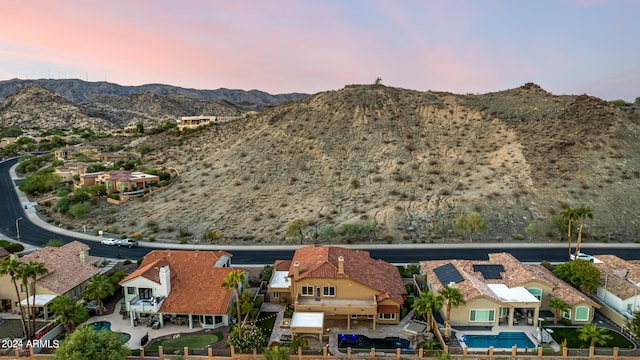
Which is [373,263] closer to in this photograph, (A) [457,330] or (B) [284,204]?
(A) [457,330]

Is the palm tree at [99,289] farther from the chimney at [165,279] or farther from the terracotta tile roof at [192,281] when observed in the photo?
the chimney at [165,279]

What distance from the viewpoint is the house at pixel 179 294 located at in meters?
33.8

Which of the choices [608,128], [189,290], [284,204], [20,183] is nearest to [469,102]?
[608,128]

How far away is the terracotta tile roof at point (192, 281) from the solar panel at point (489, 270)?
24974 millimetres

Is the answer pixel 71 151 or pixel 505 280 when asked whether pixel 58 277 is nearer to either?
pixel 505 280

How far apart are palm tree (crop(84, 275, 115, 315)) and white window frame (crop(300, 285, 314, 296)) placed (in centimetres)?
1800

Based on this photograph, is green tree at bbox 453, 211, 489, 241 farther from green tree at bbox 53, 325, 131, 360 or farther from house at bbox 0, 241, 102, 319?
house at bbox 0, 241, 102, 319

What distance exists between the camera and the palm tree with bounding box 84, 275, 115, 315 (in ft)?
116

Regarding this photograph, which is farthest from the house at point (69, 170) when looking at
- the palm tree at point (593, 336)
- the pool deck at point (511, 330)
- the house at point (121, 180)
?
the palm tree at point (593, 336)

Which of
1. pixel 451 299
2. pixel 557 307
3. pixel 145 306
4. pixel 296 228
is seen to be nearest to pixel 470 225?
pixel 557 307

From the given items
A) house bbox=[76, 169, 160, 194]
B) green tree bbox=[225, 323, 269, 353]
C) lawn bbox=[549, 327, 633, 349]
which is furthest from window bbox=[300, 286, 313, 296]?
house bbox=[76, 169, 160, 194]

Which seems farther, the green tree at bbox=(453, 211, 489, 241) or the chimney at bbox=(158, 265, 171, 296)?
the green tree at bbox=(453, 211, 489, 241)

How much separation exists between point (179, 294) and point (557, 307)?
3389 centimetres

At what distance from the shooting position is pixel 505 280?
37.9 m
